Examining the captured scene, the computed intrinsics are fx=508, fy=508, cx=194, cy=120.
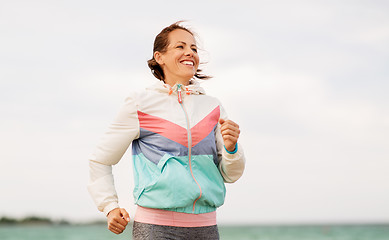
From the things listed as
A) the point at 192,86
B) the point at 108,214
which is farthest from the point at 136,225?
the point at 192,86

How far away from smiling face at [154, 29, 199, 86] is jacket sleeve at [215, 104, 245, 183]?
0.45m

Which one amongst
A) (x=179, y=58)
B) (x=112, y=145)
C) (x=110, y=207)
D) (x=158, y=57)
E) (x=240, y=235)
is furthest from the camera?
(x=240, y=235)

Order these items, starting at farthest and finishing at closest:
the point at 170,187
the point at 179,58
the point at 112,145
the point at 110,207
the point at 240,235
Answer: the point at 240,235
the point at 179,58
the point at 112,145
the point at 110,207
the point at 170,187

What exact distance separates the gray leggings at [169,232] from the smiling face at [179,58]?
88 centimetres

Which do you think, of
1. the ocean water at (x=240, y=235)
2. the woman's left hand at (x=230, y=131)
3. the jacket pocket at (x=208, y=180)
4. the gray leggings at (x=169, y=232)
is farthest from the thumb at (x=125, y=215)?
the ocean water at (x=240, y=235)

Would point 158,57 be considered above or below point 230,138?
above

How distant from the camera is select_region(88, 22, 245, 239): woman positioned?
2.71m

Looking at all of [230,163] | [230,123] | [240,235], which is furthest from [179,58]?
[240,235]

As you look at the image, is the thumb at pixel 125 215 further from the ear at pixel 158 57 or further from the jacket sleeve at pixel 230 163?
the ear at pixel 158 57

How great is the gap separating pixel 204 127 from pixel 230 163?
0.26 meters

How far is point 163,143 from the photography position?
2.82 m

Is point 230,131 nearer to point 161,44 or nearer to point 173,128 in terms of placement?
point 173,128

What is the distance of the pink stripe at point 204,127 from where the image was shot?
9.35 feet

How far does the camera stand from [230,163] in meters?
2.86
